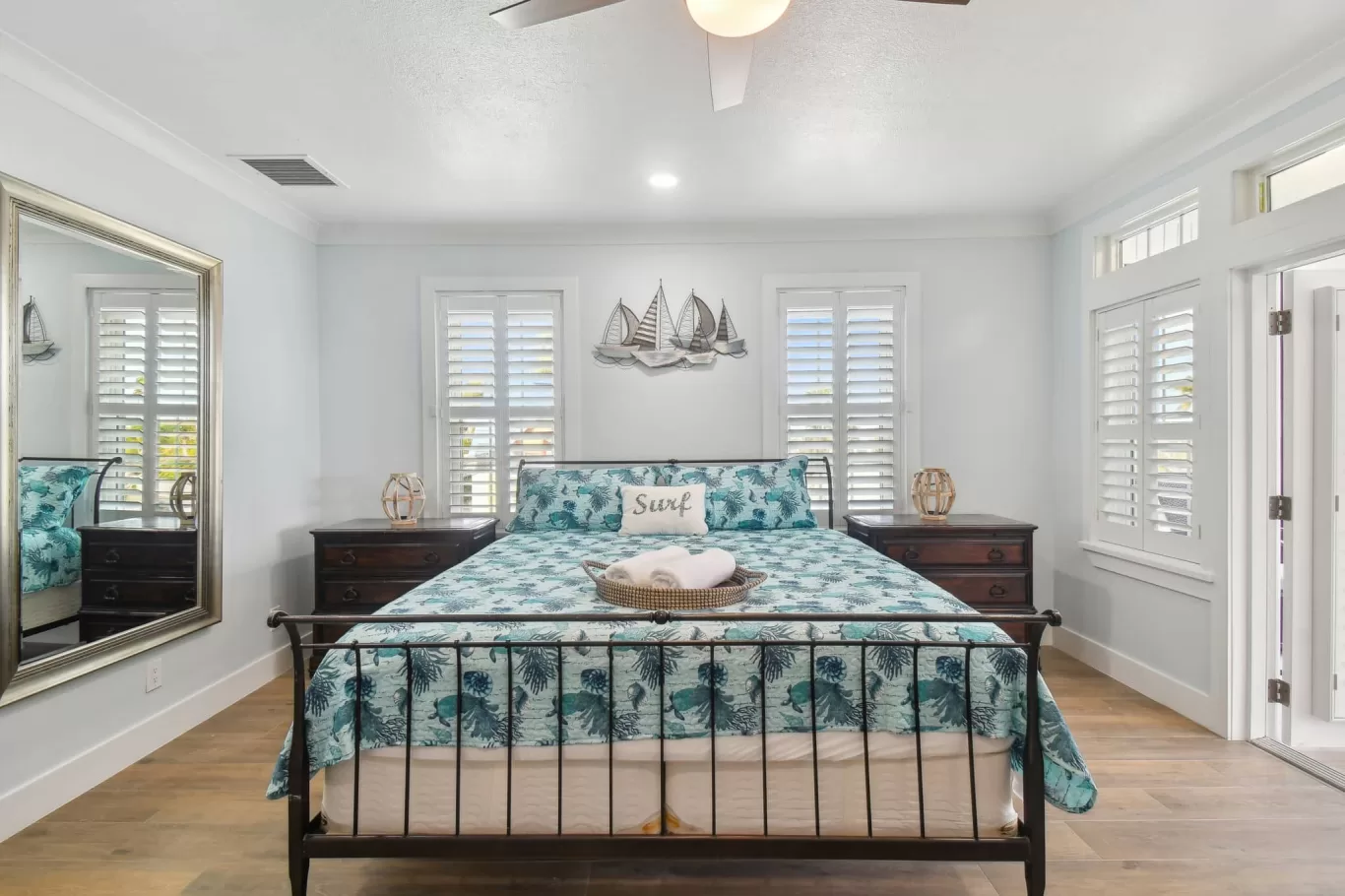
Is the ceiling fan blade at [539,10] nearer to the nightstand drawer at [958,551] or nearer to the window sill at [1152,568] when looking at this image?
the nightstand drawer at [958,551]

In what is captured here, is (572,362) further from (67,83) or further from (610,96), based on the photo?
(67,83)

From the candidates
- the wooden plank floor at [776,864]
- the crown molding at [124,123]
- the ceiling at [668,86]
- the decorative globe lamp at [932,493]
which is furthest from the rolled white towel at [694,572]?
the crown molding at [124,123]

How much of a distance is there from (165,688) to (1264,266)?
16.0 ft

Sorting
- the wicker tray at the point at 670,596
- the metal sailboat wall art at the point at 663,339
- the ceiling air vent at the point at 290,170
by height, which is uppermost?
the ceiling air vent at the point at 290,170

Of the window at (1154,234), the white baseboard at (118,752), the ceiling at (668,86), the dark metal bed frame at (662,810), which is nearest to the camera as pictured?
the dark metal bed frame at (662,810)

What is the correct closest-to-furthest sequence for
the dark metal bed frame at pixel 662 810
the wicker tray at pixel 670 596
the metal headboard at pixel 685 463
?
the dark metal bed frame at pixel 662 810
the wicker tray at pixel 670 596
the metal headboard at pixel 685 463

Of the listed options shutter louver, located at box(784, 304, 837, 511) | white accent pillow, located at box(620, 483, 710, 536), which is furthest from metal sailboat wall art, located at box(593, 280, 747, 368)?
white accent pillow, located at box(620, 483, 710, 536)

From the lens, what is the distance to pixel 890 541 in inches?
143

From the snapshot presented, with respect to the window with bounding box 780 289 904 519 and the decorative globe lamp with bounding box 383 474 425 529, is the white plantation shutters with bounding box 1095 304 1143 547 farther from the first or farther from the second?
the decorative globe lamp with bounding box 383 474 425 529

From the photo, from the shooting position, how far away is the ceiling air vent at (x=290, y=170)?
10.3ft

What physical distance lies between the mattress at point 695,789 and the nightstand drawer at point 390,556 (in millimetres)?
1940

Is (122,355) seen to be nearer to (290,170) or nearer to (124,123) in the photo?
(124,123)

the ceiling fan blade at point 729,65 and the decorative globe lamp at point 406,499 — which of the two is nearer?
the ceiling fan blade at point 729,65

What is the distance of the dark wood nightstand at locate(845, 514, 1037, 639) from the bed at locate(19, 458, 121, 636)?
134 inches
